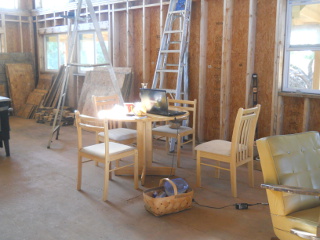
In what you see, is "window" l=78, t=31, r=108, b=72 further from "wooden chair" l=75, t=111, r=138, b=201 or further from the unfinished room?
"wooden chair" l=75, t=111, r=138, b=201

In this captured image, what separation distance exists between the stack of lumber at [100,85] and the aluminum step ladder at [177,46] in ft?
2.89

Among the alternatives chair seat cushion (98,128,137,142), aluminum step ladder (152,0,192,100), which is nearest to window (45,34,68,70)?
aluminum step ladder (152,0,192,100)

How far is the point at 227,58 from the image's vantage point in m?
5.22

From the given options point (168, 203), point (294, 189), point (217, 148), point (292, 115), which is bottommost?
point (168, 203)

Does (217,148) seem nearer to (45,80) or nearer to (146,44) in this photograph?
(146,44)

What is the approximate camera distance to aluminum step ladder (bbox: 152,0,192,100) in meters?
5.31

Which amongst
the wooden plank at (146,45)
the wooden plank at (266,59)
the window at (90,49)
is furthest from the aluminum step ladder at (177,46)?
the window at (90,49)

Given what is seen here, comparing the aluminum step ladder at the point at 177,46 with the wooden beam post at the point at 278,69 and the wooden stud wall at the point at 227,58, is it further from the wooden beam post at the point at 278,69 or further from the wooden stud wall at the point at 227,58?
the wooden beam post at the point at 278,69

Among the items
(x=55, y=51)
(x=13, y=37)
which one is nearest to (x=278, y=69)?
(x=55, y=51)

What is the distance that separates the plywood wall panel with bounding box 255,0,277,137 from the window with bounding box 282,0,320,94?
20 centimetres

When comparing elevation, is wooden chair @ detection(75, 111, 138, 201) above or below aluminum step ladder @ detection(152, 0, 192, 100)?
below

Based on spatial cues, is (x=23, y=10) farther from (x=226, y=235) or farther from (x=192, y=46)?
(x=226, y=235)

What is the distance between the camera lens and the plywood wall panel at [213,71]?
5395 millimetres

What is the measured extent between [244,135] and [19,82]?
687 cm
